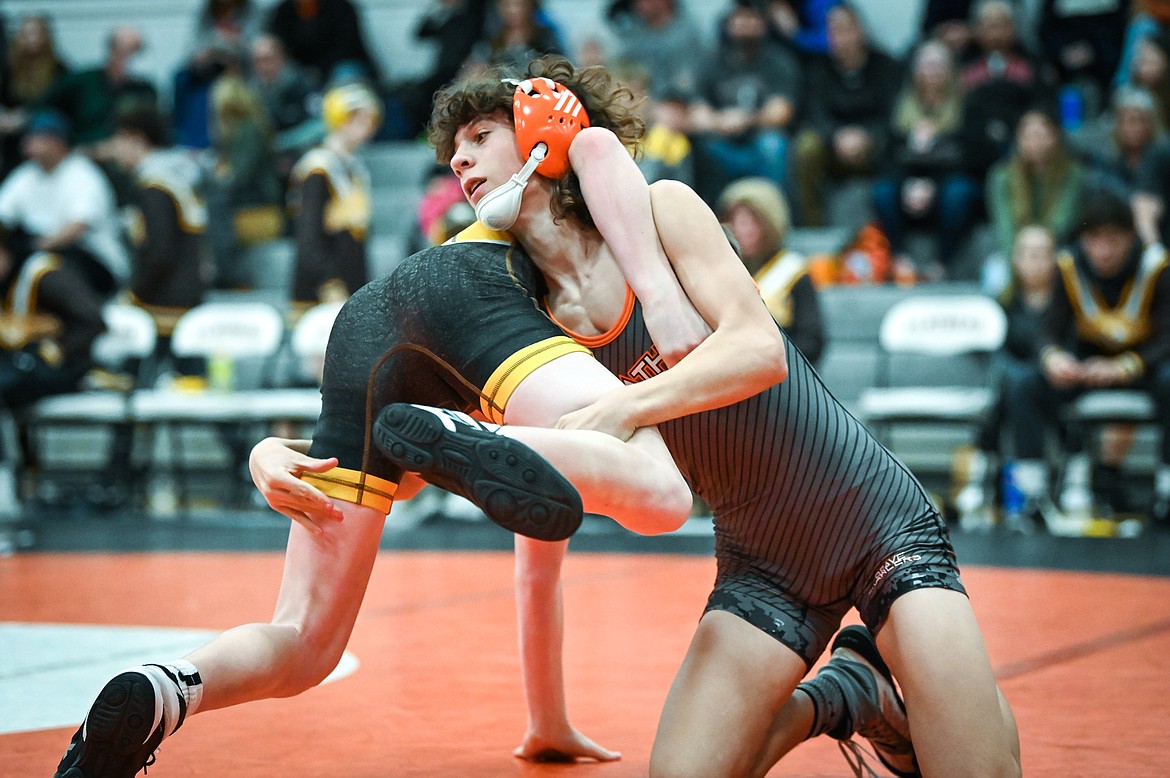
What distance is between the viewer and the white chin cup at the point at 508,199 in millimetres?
2422

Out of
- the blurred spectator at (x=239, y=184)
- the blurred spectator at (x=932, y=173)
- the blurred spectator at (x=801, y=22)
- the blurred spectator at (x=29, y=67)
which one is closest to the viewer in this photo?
the blurred spectator at (x=932, y=173)

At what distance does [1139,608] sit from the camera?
14.3 feet

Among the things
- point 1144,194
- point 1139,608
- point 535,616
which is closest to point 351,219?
point 1144,194

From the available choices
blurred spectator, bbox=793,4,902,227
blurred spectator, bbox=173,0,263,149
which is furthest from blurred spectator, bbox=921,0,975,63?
blurred spectator, bbox=173,0,263,149

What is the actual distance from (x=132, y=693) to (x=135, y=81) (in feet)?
27.2

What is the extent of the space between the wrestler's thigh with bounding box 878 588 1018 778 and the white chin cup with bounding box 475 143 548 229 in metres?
0.92

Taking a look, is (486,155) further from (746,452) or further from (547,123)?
(746,452)

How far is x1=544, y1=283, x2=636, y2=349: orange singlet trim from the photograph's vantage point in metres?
2.46

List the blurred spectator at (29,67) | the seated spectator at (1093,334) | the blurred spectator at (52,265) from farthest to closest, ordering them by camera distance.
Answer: the blurred spectator at (29,67), the blurred spectator at (52,265), the seated spectator at (1093,334)

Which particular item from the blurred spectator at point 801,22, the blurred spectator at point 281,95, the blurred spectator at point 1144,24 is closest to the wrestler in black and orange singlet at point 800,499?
the blurred spectator at point 1144,24

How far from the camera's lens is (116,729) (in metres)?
2.16

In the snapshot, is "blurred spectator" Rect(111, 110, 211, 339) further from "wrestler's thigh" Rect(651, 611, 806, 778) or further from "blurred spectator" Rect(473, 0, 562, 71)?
"wrestler's thigh" Rect(651, 611, 806, 778)

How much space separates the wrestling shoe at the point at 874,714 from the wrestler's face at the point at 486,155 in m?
1.04

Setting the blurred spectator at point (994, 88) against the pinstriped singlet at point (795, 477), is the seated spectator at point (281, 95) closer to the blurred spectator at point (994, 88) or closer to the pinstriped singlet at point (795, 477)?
the blurred spectator at point (994, 88)
